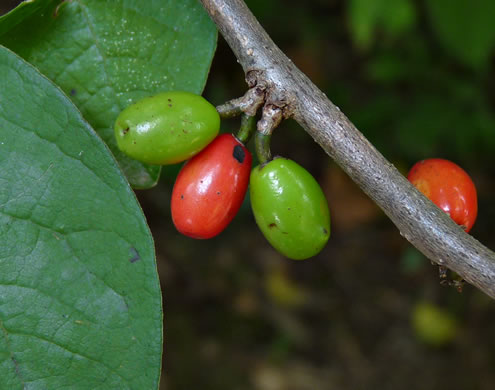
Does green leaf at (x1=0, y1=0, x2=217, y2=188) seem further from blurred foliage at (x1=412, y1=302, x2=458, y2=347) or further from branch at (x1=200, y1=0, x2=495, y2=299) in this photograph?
blurred foliage at (x1=412, y1=302, x2=458, y2=347)

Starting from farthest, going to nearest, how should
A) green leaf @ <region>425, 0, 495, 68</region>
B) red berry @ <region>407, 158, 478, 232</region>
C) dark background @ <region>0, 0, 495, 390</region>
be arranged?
dark background @ <region>0, 0, 495, 390</region> < green leaf @ <region>425, 0, 495, 68</region> < red berry @ <region>407, 158, 478, 232</region>

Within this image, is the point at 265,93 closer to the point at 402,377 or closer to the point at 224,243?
the point at 224,243

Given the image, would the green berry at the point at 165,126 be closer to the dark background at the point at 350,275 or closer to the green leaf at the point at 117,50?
the green leaf at the point at 117,50

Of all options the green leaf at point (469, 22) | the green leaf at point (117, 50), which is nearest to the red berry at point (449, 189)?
the green leaf at point (117, 50)

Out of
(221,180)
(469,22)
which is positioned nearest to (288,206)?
(221,180)

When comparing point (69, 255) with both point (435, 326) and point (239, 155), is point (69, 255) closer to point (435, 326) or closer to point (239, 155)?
point (239, 155)

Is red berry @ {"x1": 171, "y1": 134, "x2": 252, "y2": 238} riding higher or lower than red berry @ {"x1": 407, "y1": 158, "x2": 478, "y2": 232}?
higher

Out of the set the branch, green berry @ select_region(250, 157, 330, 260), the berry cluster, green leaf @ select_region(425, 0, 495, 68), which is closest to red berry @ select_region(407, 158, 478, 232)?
the berry cluster
